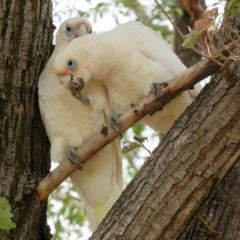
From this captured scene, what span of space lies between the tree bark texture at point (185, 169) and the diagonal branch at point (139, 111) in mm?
65

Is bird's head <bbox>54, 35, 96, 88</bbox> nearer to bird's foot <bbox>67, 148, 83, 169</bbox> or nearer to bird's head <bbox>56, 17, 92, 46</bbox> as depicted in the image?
bird's head <bbox>56, 17, 92, 46</bbox>

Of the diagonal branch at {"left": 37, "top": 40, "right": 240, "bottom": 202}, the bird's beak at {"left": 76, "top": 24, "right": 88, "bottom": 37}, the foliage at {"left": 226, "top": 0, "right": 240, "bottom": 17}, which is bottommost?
the foliage at {"left": 226, "top": 0, "right": 240, "bottom": 17}

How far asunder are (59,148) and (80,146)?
4.4 inches

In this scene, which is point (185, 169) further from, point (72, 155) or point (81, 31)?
point (81, 31)

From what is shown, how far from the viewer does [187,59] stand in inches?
162

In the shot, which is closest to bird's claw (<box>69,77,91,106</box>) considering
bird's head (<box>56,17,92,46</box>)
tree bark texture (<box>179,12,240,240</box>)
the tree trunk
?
the tree trunk

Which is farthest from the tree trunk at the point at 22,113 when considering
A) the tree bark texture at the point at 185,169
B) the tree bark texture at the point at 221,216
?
the tree bark texture at the point at 221,216

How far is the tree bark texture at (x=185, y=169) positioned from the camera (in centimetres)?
185

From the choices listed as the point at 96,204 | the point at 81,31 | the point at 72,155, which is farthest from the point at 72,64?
the point at 96,204

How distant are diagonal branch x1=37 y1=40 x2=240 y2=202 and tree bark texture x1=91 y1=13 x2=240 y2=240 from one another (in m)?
0.07

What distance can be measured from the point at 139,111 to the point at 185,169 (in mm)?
383

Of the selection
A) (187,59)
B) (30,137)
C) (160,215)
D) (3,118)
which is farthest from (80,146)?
(187,59)

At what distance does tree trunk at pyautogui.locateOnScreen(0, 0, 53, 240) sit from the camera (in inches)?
90.4

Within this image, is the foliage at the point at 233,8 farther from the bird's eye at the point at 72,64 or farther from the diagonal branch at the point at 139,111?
the bird's eye at the point at 72,64
